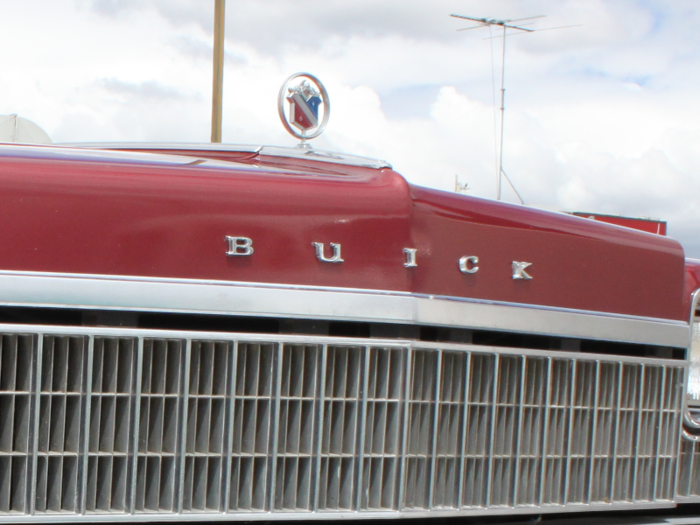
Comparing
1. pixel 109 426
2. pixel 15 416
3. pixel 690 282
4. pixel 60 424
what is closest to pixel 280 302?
Result: pixel 109 426

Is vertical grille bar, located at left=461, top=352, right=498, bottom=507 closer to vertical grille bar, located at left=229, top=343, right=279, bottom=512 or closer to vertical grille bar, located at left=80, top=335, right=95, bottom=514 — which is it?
vertical grille bar, located at left=229, top=343, right=279, bottom=512

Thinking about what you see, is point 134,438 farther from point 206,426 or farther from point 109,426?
point 206,426

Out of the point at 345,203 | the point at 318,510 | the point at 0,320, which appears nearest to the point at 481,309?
the point at 345,203

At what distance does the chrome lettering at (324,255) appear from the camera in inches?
114

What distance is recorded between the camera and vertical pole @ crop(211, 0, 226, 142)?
22.0 feet

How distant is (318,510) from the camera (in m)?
2.93

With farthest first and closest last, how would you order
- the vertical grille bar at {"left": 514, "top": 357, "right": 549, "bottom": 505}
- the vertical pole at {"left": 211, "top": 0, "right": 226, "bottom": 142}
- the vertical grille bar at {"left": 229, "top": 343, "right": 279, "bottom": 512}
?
the vertical pole at {"left": 211, "top": 0, "right": 226, "bottom": 142} → the vertical grille bar at {"left": 514, "top": 357, "right": 549, "bottom": 505} → the vertical grille bar at {"left": 229, "top": 343, "right": 279, "bottom": 512}

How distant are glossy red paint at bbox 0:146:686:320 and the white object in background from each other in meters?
3.55

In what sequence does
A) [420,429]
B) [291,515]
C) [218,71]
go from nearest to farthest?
1. [291,515]
2. [420,429]
3. [218,71]

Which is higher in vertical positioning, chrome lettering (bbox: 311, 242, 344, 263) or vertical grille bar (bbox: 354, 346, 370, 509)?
chrome lettering (bbox: 311, 242, 344, 263)

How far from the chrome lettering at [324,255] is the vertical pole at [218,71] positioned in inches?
164

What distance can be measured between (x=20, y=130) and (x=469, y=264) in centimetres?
457

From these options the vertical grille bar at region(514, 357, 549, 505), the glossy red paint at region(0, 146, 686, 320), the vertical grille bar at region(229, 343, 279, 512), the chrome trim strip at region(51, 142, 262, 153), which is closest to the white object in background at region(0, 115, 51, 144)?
the chrome trim strip at region(51, 142, 262, 153)

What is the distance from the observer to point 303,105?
4297 mm
